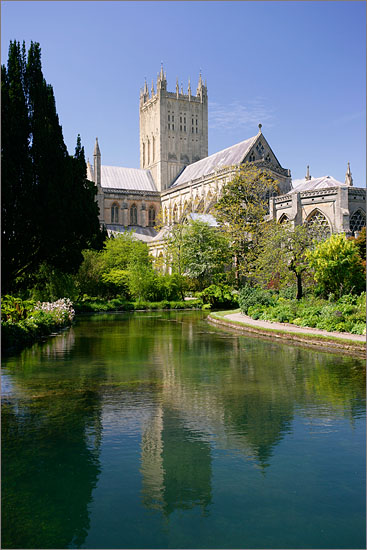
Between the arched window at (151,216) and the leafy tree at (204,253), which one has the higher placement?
the arched window at (151,216)

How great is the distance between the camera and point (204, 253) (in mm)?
38875

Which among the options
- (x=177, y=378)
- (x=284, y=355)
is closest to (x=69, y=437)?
(x=177, y=378)

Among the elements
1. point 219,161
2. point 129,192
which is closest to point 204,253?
point 219,161

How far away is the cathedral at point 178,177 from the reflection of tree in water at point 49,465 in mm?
37967

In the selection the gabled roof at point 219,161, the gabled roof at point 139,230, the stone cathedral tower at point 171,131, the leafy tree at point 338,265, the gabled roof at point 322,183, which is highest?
the stone cathedral tower at point 171,131

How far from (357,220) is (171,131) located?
4230 centimetres

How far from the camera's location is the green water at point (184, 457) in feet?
13.2

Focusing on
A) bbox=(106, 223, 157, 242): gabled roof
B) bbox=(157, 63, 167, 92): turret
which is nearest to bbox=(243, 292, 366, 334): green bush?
bbox=(106, 223, 157, 242): gabled roof

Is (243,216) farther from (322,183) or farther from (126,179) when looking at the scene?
(126,179)

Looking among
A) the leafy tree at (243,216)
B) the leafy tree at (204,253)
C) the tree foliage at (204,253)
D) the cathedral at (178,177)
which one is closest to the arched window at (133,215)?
the cathedral at (178,177)

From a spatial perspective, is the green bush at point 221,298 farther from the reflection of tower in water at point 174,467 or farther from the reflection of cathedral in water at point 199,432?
the reflection of tower in water at point 174,467

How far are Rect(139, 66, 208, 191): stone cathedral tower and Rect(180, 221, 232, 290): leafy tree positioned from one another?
35.6 meters

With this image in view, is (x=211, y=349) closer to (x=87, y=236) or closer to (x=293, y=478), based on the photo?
(x=87, y=236)

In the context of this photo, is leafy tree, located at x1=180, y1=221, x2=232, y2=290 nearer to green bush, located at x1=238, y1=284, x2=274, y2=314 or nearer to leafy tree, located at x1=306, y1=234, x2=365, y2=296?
green bush, located at x1=238, y1=284, x2=274, y2=314
